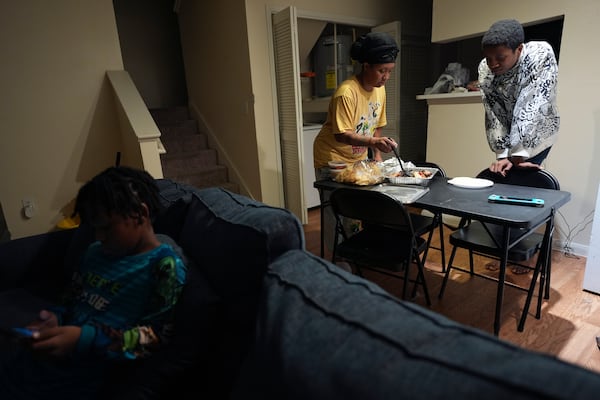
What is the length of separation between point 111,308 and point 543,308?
7.26 feet

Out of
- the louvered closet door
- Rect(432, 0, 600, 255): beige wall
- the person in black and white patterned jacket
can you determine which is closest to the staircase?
the louvered closet door

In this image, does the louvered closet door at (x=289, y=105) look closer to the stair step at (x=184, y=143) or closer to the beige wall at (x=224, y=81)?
the beige wall at (x=224, y=81)

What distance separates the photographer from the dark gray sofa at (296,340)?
471mm

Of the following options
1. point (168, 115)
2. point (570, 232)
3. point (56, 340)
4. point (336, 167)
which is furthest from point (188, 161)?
point (570, 232)

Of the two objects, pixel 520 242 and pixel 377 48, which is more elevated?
pixel 377 48

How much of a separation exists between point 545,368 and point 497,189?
1583mm

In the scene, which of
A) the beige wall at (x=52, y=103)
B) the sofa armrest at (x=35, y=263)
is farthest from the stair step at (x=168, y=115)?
the sofa armrest at (x=35, y=263)

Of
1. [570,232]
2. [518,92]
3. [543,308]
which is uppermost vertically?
[518,92]

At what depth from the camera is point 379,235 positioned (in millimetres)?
2061

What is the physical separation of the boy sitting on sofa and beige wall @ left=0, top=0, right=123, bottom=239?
96.6 inches

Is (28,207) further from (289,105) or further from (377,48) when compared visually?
(377,48)

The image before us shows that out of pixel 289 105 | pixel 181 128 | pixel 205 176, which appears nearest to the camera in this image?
pixel 289 105

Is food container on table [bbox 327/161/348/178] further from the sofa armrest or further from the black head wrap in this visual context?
the sofa armrest

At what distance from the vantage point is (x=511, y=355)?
1.62ft
